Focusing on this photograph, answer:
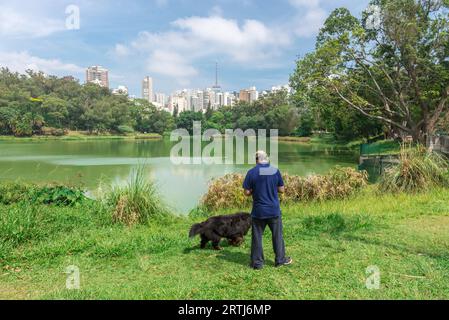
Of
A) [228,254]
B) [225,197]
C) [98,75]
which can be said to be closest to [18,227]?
[228,254]

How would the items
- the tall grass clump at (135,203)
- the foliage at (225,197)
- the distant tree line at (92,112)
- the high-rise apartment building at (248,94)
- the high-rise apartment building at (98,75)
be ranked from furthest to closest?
the high-rise apartment building at (248,94), the high-rise apartment building at (98,75), the distant tree line at (92,112), the foliage at (225,197), the tall grass clump at (135,203)

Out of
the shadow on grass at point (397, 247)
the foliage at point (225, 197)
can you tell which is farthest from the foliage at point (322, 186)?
the shadow on grass at point (397, 247)

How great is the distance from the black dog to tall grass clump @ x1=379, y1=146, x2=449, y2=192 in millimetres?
4672

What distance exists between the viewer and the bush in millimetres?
7324

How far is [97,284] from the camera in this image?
10.4 feet

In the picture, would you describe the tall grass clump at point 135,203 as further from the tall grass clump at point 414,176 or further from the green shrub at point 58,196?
the tall grass clump at point 414,176

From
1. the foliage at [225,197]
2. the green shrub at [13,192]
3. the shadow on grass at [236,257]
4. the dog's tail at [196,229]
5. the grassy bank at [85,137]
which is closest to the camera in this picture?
the shadow on grass at [236,257]

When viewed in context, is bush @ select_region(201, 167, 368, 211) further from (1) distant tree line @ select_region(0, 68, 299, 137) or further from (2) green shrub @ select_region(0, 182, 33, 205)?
(1) distant tree line @ select_region(0, 68, 299, 137)

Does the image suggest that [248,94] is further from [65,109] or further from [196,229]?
[196,229]

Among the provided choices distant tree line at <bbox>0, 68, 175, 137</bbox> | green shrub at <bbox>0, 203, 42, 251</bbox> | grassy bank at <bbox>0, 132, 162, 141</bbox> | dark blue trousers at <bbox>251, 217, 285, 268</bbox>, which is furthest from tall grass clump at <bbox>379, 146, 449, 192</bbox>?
distant tree line at <bbox>0, 68, 175, 137</bbox>

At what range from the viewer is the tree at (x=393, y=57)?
554 inches

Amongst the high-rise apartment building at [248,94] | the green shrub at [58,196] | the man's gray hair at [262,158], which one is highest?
the high-rise apartment building at [248,94]

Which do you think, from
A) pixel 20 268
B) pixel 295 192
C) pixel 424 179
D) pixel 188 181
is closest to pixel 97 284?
pixel 20 268

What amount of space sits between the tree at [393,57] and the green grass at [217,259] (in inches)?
417
